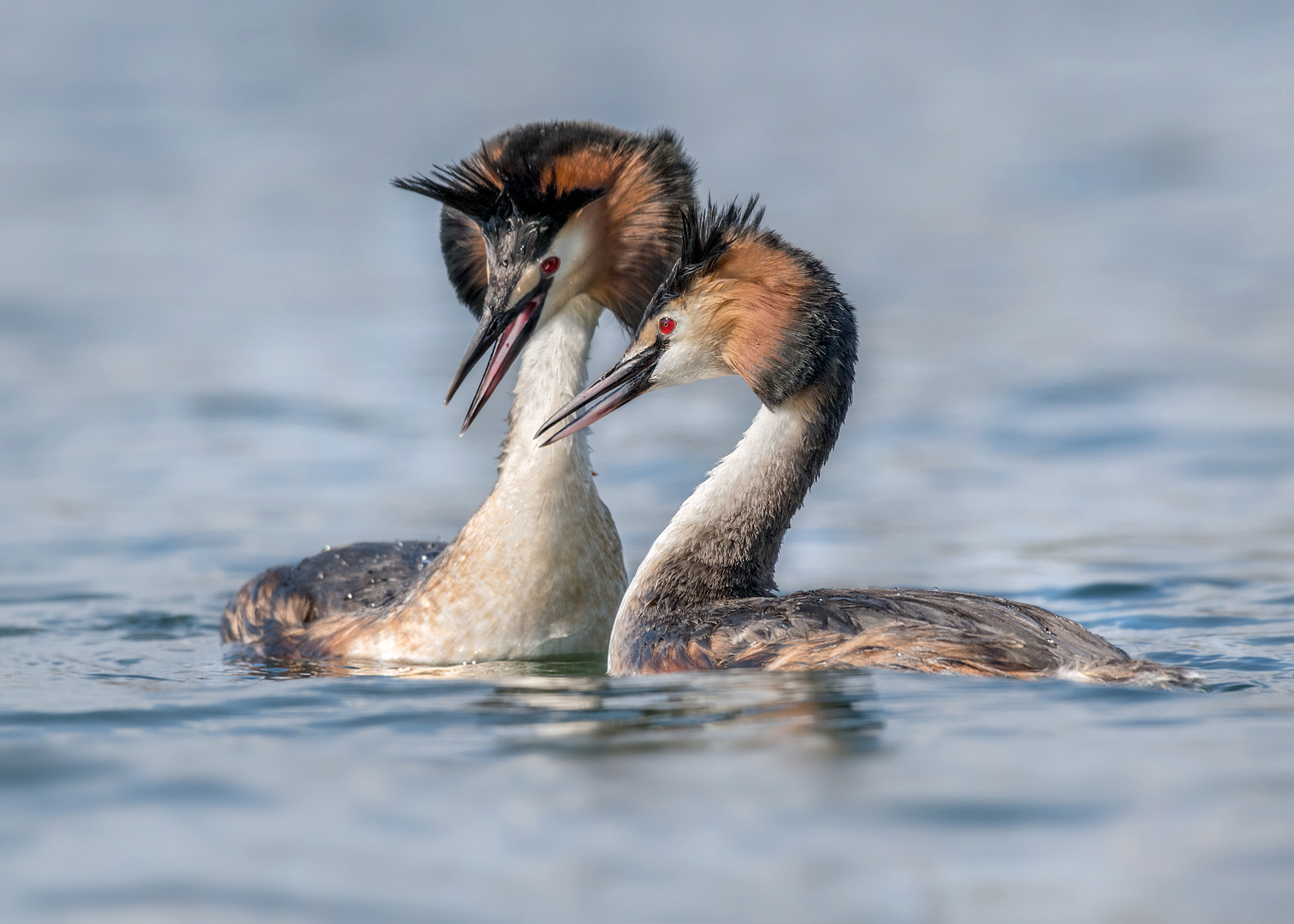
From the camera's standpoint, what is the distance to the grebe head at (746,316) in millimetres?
6301

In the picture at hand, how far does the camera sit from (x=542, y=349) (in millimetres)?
7219

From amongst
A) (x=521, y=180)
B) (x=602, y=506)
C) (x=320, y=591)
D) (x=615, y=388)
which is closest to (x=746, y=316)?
(x=615, y=388)

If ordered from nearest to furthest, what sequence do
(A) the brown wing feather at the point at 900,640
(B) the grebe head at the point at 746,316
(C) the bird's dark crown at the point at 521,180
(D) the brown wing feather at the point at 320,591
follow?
(A) the brown wing feather at the point at 900,640, (B) the grebe head at the point at 746,316, (C) the bird's dark crown at the point at 521,180, (D) the brown wing feather at the point at 320,591

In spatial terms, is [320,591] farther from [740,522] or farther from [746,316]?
[746,316]

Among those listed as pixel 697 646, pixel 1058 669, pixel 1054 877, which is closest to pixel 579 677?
pixel 697 646

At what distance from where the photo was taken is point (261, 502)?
38.9 feet

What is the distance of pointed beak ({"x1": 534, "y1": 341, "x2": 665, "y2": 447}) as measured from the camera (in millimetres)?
6609

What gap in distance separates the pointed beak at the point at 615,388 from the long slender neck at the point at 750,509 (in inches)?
18.4

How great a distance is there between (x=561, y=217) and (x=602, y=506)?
1259mm

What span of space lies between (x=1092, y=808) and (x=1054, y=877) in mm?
460

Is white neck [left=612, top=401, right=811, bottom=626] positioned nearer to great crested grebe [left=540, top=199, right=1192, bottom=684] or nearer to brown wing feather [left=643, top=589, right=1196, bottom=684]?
great crested grebe [left=540, top=199, right=1192, bottom=684]

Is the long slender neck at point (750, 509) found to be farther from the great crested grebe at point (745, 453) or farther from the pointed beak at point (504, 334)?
the pointed beak at point (504, 334)

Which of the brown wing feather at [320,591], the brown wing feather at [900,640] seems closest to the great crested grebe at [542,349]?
the brown wing feather at [320,591]

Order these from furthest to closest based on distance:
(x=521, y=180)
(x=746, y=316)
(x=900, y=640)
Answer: (x=521, y=180) → (x=746, y=316) → (x=900, y=640)
